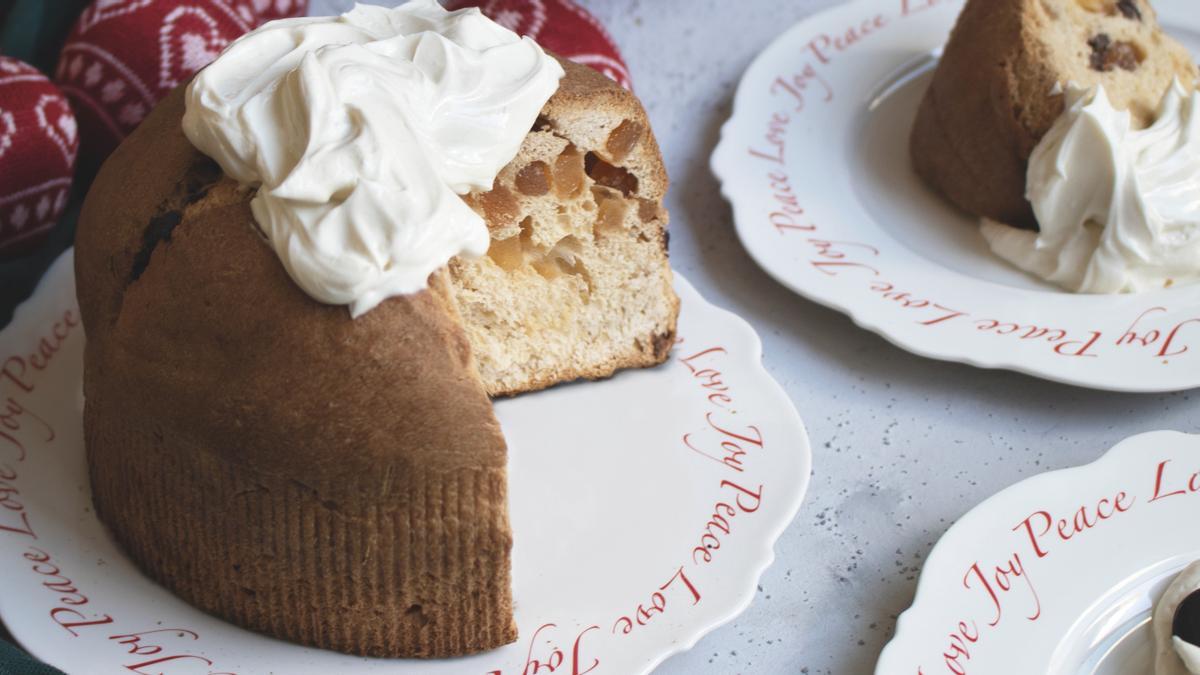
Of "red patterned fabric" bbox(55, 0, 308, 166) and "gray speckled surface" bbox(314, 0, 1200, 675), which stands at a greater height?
"red patterned fabric" bbox(55, 0, 308, 166)

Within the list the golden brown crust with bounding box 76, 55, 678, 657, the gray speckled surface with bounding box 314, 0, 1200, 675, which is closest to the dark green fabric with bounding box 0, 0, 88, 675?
the golden brown crust with bounding box 76, 55, 678, 657

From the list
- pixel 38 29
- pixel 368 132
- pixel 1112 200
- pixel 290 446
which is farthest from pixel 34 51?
pixel 1112 200

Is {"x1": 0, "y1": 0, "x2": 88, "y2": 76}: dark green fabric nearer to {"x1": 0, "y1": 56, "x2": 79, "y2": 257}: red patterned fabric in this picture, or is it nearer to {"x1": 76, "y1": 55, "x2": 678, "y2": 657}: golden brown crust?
{"x1": 0, "y1": 56, "x2": 79, "y2": 257}: red patterned fabric

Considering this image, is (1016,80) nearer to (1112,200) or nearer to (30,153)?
(1112,200)

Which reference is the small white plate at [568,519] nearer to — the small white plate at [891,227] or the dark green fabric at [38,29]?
the small white plate at [891,227]

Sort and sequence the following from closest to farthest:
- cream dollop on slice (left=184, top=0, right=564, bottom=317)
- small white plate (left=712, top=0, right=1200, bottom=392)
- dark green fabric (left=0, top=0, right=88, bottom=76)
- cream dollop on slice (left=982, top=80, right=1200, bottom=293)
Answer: cream dollop on slice (left=184, top=0, right=564, bottom=317), small white plate (left=712, top=0, right=1200, bottom=392), cream dollop on slice (left=982, top=80, right=1200, bottom=293), dark green fabric (left=0, top=0, right=88, bottom=76)

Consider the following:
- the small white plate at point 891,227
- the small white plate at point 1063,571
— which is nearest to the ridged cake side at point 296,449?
the small white plate at point 1063,571
